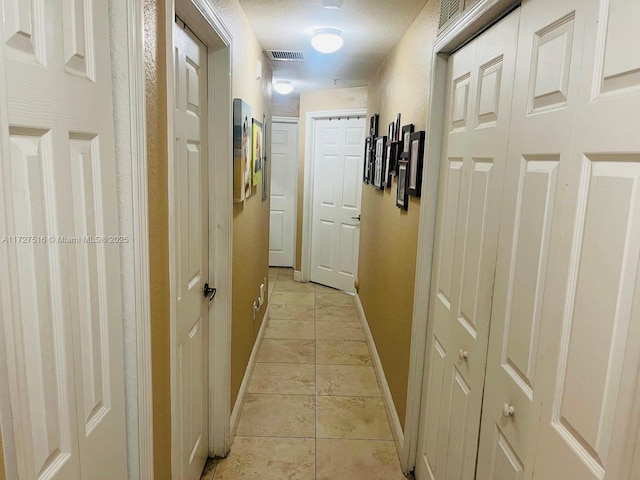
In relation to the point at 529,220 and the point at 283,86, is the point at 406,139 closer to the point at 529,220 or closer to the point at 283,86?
the point at 529,220

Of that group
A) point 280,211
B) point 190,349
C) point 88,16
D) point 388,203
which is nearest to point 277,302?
point 280,211

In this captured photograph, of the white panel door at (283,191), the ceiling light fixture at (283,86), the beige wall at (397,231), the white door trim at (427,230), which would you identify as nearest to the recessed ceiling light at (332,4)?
the beige wall at (397,231)

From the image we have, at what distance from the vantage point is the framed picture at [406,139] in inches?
95.4

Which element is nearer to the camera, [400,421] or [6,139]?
[6,139]

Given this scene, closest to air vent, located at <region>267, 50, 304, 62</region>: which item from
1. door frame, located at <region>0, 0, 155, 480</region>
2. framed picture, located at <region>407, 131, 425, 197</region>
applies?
framed picture, located at <region>407, 131, 425, 197</region>

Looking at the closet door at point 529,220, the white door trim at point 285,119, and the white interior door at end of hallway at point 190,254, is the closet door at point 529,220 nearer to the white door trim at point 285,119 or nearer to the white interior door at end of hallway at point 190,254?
the white interior door at end of hallway at point 190,254

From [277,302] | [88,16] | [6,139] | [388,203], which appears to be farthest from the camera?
[277,302]

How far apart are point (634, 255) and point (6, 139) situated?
1055 millimetres

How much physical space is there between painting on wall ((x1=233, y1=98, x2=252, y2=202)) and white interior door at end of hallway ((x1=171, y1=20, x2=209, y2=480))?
0.80 ft

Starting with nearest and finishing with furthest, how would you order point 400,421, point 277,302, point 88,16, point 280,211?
point 88,16
point 400,421
point 277,302
point 280,211

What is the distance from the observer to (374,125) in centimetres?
396

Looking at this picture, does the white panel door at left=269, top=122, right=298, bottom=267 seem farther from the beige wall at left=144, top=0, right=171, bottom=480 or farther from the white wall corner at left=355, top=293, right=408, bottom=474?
the beige wall at left=144, top=0, right=171, bottom=480

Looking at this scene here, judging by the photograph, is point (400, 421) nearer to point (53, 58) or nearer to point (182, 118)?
point (182, 118)

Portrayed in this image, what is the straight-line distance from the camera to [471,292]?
162 centimetres
